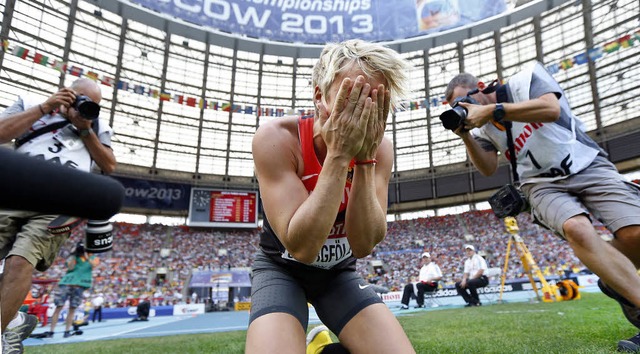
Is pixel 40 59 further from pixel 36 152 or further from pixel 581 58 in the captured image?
pixel 581 58

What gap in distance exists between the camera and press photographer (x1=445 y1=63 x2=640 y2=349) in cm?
241

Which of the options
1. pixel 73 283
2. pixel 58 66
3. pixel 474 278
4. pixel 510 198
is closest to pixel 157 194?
pixel 58 66

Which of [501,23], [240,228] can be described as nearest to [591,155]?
[501,23]

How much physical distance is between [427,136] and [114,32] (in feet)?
90.1

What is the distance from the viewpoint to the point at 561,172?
280 cm

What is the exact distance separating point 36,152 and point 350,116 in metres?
2.62

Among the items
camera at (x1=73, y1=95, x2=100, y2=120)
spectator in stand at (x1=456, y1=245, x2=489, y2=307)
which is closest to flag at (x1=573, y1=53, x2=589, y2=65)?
spectator in stand at (x1=456, y1=245, x2=489, y2=307)

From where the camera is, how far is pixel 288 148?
1879 mm

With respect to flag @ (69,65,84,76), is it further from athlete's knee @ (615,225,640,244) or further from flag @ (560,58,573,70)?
flag @ (560,58,573,70)

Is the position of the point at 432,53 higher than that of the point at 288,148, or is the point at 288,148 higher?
the point at 432,53

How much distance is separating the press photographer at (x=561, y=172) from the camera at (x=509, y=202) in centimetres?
1

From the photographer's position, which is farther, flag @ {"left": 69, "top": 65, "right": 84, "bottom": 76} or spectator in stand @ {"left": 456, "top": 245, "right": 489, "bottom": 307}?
flag @ {"left": 69, "top": 65, "right": 84, "bottom": 76}

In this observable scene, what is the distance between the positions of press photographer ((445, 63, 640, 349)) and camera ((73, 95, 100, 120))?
2.68 meters

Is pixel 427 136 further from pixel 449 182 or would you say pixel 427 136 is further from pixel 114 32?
pixel 114 32
